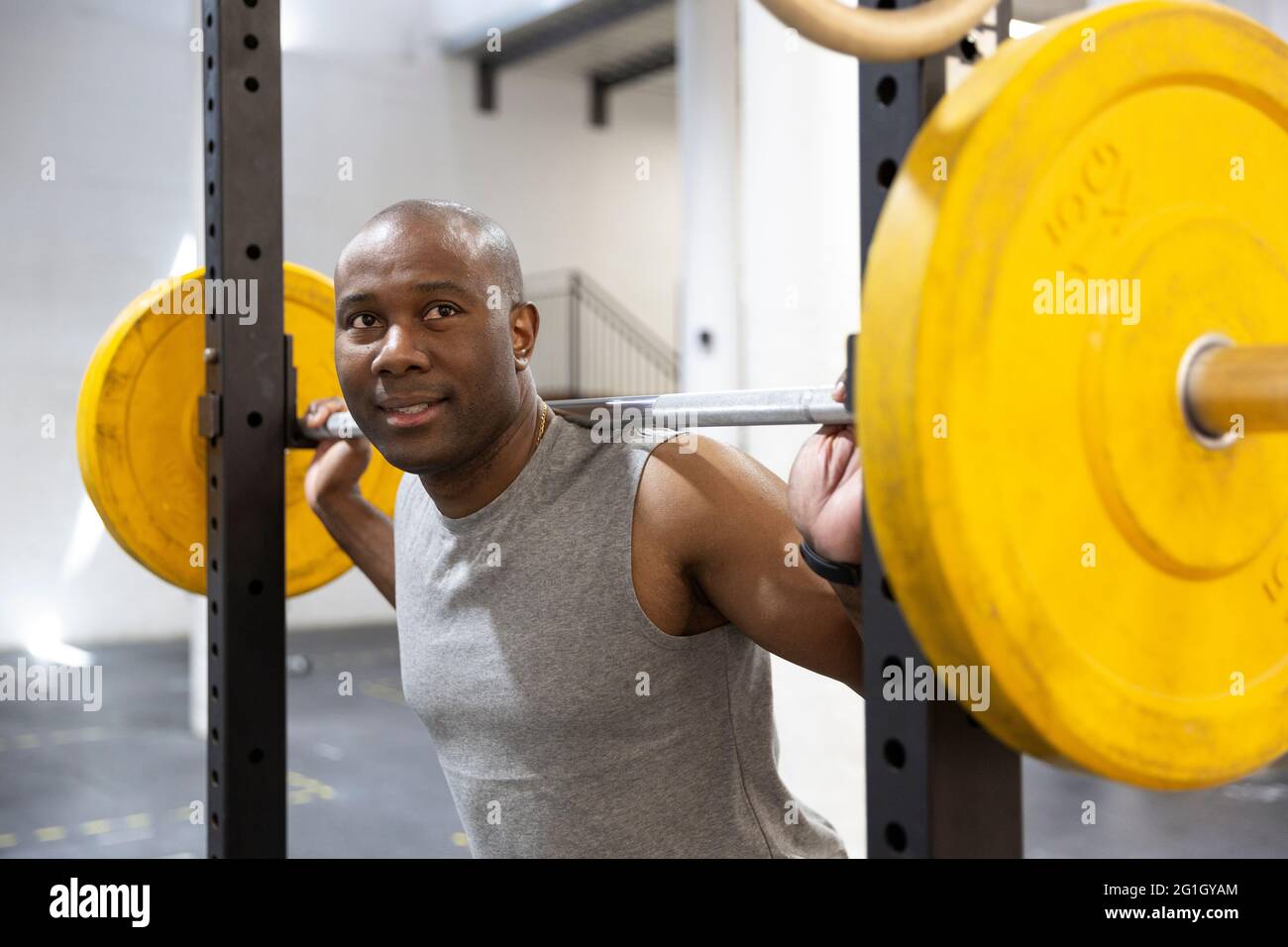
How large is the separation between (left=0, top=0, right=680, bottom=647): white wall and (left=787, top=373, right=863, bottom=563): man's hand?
633 centimetres

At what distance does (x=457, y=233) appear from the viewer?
1.29m

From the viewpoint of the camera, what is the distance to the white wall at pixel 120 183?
7.57 meters

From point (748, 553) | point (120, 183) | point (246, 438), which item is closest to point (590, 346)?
point (120, 183)

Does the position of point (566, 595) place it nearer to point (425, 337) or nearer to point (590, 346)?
point (425, 337)

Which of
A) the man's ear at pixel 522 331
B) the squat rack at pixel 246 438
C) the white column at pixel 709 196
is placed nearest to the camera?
the man's ear at pixel 522 331

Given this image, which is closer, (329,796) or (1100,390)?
(1100,390)

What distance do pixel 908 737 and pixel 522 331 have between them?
80 centimetres

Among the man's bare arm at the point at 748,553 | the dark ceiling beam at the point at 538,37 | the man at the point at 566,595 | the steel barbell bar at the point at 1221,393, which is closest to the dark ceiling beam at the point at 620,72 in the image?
the dark ceiling beam at the point at 538,37

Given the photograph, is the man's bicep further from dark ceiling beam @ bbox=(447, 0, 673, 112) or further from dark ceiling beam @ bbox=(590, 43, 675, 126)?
dark ceiling beam @ bbox=(590, 43, 675, 126)

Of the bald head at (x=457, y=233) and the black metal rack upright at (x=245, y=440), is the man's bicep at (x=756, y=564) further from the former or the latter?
the black metal rack upright at (x=245, y=440)

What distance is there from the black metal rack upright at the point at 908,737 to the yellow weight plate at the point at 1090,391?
0.08m

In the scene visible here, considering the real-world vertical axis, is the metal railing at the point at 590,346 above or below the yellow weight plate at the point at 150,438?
above

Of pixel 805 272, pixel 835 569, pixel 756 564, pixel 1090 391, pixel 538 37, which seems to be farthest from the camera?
pixel 538 37
